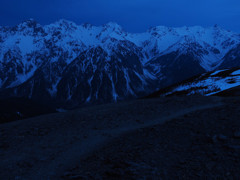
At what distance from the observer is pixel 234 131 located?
14039mm

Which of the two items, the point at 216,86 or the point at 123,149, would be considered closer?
the point at 123,149

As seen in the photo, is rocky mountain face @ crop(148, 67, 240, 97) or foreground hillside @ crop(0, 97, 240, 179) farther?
rocky mountain face @ crop(148, 67, 240, 97)

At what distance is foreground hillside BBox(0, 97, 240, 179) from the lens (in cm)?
1058

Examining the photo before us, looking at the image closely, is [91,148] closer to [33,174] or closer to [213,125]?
[33,174]

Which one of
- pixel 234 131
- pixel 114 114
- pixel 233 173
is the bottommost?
pixel 233 173

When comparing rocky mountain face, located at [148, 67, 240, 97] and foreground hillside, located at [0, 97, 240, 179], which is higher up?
rocky mountain face, located at [148, 67, 240, 97]

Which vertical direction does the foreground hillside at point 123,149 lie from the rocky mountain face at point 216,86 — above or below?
below

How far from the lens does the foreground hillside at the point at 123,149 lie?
34.7 ft

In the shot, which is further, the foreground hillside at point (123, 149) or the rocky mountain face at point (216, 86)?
the rocky mountain face at point (216, 86)

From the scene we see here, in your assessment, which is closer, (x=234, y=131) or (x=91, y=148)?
(x=234, y=131)

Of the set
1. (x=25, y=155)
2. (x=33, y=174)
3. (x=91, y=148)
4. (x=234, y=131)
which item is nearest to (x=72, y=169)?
(x=33, y=174)

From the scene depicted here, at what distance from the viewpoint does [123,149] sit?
13820 millimetres

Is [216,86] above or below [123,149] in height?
above

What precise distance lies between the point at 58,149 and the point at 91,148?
222 cm
